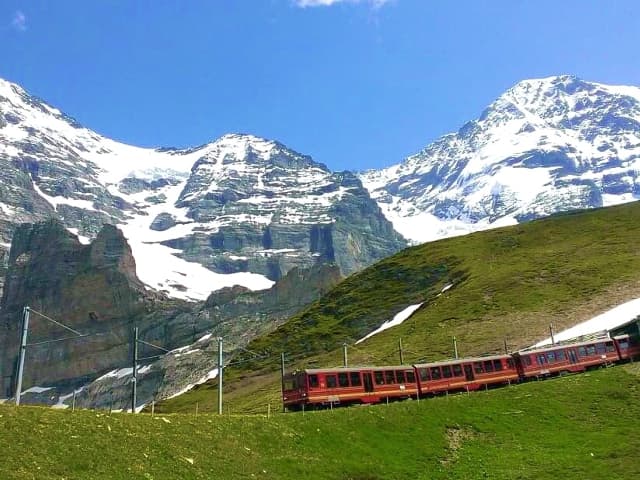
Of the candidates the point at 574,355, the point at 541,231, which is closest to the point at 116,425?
the point at 574,355

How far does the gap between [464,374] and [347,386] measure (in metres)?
13.7

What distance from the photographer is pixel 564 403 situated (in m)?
49.8

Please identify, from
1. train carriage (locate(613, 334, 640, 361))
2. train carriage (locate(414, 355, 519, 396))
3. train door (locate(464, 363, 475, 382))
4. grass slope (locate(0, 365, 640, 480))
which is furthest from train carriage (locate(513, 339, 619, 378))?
grass slope (locate(0, 365, 640, 480))

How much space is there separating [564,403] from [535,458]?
40.3ft

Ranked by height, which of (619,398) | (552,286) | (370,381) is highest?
(552,286)

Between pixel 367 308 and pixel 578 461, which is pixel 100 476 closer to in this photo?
pixel 578 461

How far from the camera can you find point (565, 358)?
66.9 m

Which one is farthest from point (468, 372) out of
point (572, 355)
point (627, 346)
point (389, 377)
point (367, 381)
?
point (627, 346)

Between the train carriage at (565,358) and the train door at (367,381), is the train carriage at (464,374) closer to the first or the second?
the train carriage at (565,358)

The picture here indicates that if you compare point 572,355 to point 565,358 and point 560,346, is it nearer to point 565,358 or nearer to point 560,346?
point 565,358

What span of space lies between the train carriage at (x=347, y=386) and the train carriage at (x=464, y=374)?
1.60m

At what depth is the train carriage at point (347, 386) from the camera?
54.5 m

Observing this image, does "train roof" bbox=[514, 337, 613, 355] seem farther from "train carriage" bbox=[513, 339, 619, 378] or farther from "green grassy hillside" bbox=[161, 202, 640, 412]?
"green grassy hillside" bbox=[161, 202, 640, 412]

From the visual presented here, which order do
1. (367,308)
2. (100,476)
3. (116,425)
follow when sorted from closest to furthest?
(100,476), (116,425), (367,308)
